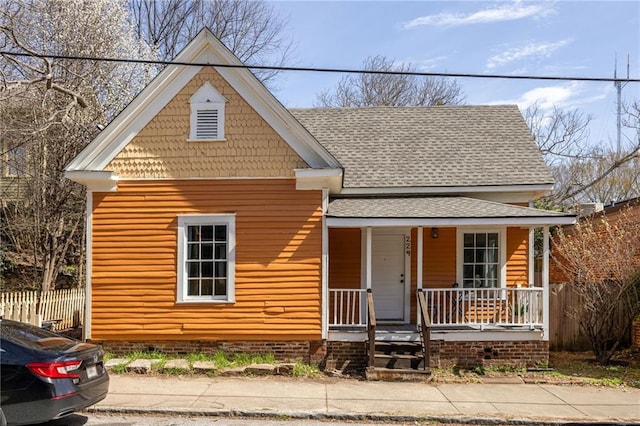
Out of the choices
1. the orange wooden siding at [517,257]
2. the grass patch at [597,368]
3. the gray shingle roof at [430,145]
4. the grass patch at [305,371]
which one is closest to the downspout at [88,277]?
the grass patch at [305,371]

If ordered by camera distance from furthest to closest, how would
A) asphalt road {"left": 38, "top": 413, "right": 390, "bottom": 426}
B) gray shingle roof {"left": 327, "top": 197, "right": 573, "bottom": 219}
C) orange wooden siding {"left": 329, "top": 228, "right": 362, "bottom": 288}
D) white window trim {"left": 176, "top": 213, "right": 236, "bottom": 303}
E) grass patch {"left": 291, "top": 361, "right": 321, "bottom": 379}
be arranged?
1. orange wooden siding {"left": 329, "top": 228, "right": 362, "bottom": 288}
2. white window trim {"left": 176, "top": 213, "right": 236, "bottom": 303}
3. gray shingle roof {"left": 327, "top": 197, "right": 573, "bottom": 219}
4. grass patch {"left": 291, "top": 361, "right": 321, "bottom": 379}
5. asphalt road {"left": 38, "top": 413, "right": 390, "bottom": 426}

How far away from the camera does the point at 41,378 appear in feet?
17.9

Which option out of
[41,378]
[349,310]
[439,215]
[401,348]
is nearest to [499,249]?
[439,215]

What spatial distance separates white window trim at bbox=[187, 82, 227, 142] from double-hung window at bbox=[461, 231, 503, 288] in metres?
6.07

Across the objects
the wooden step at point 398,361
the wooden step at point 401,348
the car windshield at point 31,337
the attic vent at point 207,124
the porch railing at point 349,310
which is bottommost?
the wooden step at point 398,361

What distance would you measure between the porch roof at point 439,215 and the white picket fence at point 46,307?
769 centimetres

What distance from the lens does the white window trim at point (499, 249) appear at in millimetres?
11125

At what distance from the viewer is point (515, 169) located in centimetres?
1166

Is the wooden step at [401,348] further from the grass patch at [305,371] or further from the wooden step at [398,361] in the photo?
the grass patch at [305,371]

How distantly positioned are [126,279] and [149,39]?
20922mm

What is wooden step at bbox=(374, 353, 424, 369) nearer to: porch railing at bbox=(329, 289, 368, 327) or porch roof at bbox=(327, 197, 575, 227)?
porch railing at bbox=(329, 289, 368, 327)

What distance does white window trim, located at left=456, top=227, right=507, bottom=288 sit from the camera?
11125 mm

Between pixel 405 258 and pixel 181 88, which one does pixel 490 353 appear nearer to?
pixel 405 258

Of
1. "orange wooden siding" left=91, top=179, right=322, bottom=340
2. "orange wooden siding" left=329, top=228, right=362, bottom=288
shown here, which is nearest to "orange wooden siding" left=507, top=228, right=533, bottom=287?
"orange wooden siding" left=329, top=228, right=362, bottom=288
